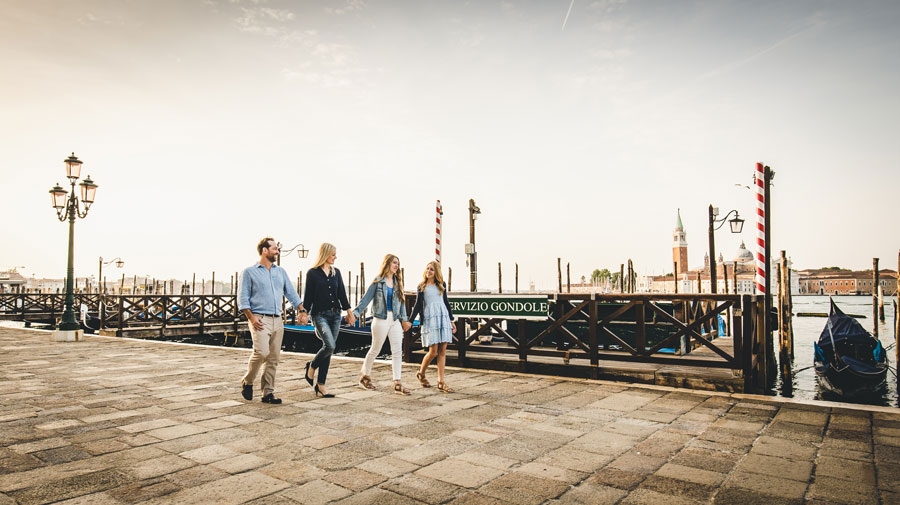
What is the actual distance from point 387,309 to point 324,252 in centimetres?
97

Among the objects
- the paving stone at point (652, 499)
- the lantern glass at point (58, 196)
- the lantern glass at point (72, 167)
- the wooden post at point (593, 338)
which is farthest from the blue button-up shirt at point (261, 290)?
the lantern glass at point (58, 196)

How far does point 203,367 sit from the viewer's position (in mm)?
7922

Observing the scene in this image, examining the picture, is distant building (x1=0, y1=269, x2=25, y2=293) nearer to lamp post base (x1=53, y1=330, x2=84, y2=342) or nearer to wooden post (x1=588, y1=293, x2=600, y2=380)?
lamp post base (x1=53, y1=330, x2=84, y2=342)

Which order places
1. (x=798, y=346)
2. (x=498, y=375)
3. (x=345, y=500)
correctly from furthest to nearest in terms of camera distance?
(x=798, y=346) → (x=498, y=375) → (x=345, y=500)

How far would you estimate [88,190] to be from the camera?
42.5 feet

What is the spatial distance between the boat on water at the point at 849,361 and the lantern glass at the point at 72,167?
17.2 metres

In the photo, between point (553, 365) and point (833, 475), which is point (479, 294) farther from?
point (833, 475)

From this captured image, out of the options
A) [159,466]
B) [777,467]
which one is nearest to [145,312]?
[159,466]

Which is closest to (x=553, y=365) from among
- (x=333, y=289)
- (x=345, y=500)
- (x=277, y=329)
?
(x=333, y=289)

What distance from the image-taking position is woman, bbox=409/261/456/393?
6.02 meters

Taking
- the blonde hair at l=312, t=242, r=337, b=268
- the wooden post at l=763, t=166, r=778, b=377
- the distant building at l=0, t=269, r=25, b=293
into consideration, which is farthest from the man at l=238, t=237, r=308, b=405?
the distant building at l=0, t=269, r=25, b=293

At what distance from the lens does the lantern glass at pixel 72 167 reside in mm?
12602

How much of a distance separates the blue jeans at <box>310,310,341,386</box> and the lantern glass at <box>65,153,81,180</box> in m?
11.0

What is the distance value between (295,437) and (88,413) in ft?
7.43
